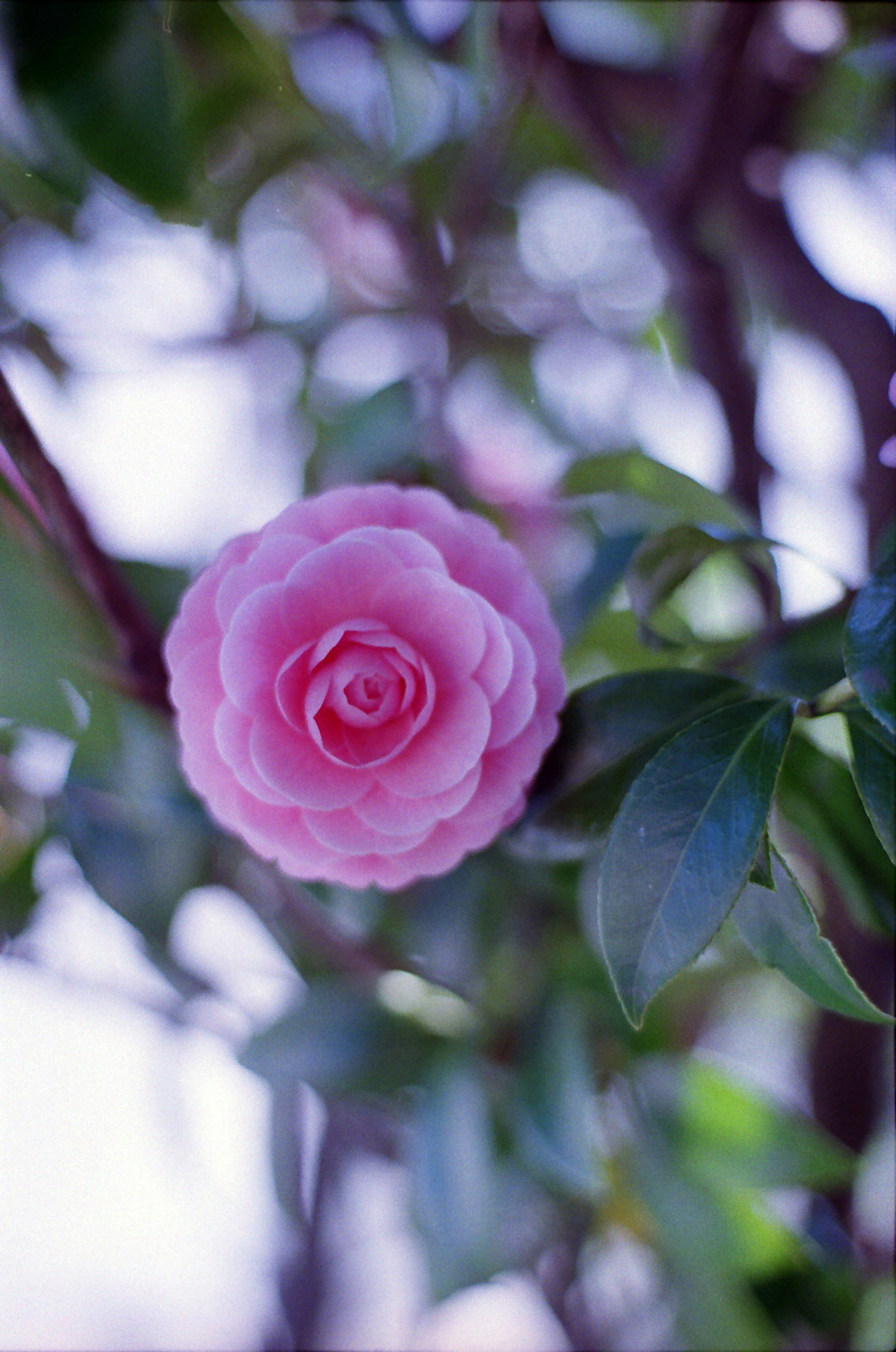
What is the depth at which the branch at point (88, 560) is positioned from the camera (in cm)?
38

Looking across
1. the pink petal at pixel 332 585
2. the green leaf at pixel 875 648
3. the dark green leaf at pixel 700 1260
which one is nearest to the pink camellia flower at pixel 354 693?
the pink petal at pixel 332 585

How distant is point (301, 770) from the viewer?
1.14 ft

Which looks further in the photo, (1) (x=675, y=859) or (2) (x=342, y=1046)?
(2) (x=342, y=1046)

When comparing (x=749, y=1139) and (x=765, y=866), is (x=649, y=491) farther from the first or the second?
(x=749, y=1139)

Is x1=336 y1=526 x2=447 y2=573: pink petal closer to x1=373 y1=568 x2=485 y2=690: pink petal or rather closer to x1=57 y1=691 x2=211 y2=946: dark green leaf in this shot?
x1=373 y1=568 x2=485 y2=690: pink petal

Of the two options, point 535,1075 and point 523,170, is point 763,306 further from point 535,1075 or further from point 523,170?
point 535,1075

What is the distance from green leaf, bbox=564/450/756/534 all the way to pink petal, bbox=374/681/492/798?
16 cm

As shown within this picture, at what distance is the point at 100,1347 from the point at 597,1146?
51 cm

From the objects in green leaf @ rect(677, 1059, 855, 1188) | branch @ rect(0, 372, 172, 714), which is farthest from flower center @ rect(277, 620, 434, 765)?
green leaf @ rect(677, 1059, 855, 1188)

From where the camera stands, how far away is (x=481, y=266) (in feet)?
2.98

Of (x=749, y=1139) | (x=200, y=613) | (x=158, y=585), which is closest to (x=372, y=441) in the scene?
(x=158, y=585)

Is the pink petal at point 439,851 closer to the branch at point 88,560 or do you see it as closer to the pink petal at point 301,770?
the pink petal at point 301,770

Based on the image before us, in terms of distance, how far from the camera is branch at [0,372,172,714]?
0.38 metres

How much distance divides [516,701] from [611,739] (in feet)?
0.19
